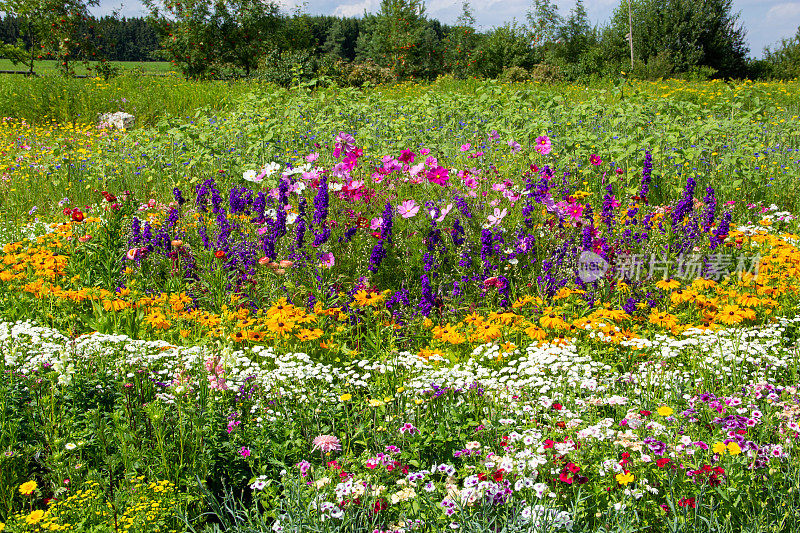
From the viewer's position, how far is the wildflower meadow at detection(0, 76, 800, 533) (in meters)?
1.95

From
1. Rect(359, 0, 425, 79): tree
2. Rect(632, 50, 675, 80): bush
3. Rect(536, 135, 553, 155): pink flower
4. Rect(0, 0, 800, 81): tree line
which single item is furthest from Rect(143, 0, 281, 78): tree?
Rect(536, 135, 553, 155): pink flower

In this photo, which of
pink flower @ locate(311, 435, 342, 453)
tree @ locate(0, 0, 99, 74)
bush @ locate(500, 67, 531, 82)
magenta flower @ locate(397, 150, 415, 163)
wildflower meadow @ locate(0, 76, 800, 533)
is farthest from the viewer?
bush @ locate(500, 67, 531, 82)

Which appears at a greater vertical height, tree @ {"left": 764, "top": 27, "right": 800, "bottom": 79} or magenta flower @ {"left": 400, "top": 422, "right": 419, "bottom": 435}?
tree @ {"left": 764, "top": 27, "right": 800, "bottom": 79}

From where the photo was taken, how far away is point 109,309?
353 centimetres

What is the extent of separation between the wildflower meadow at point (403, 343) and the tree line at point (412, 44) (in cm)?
1226

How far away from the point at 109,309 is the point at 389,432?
2.18 m

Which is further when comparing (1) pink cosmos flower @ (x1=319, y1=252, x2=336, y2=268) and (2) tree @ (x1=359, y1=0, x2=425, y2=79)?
(2) tree @ (x1=359, y1=0, x2=425, y2=79)

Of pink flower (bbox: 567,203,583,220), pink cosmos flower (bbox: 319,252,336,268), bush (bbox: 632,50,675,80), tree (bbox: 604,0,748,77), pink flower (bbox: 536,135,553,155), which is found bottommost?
pink cosmos flower (bbox: 319,252,336,268)

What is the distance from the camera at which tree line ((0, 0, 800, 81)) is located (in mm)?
18453

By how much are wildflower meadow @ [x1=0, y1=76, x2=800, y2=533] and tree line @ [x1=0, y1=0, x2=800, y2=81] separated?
12265 millimetres

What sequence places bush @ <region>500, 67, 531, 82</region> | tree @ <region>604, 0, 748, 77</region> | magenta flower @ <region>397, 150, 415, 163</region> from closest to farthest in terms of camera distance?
1. magenta flower @ <region>397, 150, 415, 163</region>
2. bush @ <region>500, 67, 531, 82</region>
3. tree @ <region>604, 0, 748, 77</region>

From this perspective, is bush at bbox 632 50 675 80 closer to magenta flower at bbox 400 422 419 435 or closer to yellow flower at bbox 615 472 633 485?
magenta flower at bbox 400 422 419 435

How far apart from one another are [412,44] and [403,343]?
845 inches

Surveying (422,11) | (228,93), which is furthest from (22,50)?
(422,11)
